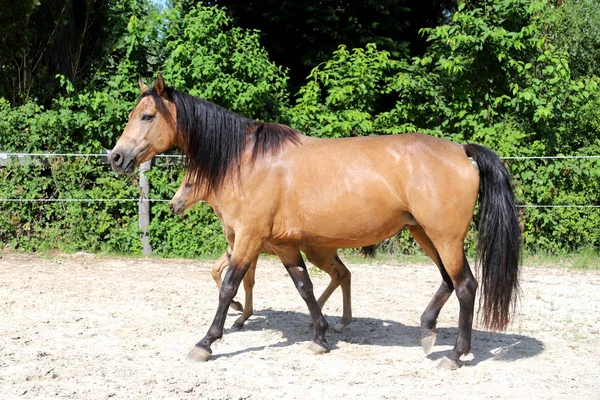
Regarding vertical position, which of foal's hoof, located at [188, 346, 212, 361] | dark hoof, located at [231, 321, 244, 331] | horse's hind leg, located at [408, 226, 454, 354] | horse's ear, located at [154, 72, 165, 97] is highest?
horse's ear, located at [154, 72, 165, 97]

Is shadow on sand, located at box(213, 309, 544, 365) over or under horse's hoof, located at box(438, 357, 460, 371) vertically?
under

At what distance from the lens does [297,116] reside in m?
11.5

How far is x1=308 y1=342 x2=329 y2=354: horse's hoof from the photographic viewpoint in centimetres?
589

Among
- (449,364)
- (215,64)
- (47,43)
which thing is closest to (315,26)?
(215,64)

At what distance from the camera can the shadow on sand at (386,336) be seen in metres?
5.95

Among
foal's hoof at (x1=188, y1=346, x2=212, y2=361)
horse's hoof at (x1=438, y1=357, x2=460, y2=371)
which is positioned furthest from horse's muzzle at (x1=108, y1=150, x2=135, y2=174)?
horse's hoof at (x1=438, y1=357, x2=460, y2=371)

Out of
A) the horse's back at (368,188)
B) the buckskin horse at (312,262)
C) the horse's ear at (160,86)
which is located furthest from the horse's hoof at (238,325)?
the horse's ear at (160,86)

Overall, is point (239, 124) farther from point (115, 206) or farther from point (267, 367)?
point (115, 206)

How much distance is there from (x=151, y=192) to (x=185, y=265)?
1.48 metres

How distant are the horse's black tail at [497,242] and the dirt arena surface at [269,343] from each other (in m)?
0.46

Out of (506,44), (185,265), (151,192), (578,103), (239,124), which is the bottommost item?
(185,265)

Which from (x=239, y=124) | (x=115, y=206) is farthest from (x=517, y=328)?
(x=115, y=206)

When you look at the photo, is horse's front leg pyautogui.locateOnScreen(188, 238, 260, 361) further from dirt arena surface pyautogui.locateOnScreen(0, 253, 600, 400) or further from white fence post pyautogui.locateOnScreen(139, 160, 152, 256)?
white fence post pyautogui.locateOnScreen(139, 160, 152, 256)

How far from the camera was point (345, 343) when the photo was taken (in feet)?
20.6
